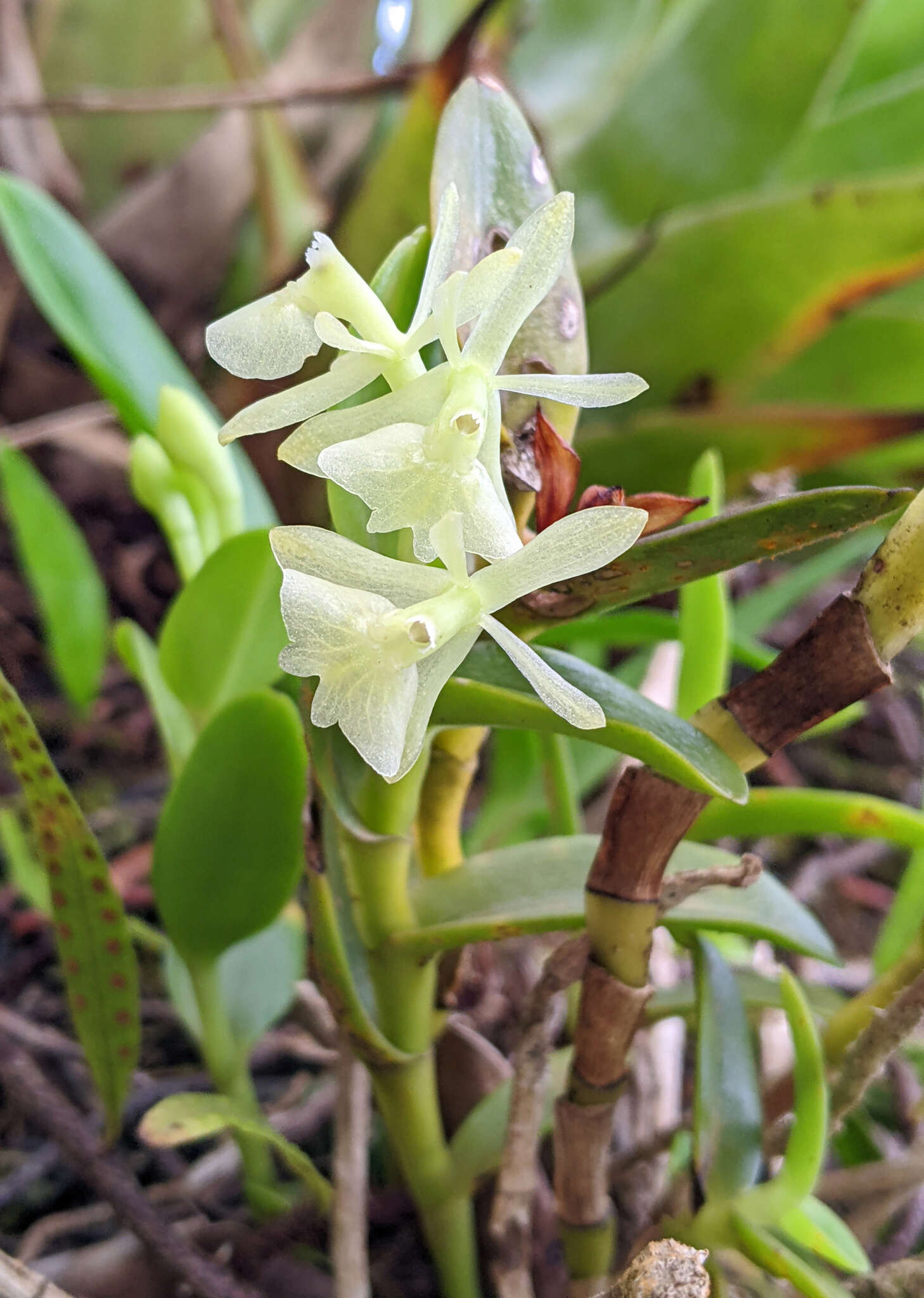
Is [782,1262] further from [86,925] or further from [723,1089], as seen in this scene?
[86,925]

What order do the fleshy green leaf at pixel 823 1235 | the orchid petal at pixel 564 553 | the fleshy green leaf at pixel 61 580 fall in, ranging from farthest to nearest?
the fleshy green leaf at pixel 61 580, the fleshy green leaf at pixel 823 1235, the orchid petal at pixel 564 553

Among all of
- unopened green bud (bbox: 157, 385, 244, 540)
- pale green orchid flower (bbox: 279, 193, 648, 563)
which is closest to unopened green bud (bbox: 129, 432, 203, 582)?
unopened green bud (bbox: 157, 385, 244, 540)

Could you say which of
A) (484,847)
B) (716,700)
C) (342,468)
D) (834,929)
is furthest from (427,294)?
(834,929)

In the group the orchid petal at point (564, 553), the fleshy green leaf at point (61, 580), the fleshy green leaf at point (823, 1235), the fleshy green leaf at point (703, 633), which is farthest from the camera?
the fleshy green leaf at point (61, 580)

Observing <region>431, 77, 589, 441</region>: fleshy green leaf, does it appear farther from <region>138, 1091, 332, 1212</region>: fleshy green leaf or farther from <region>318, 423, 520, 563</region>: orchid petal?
<region>138, 1091, 332, 1212</region>: fleshy green leaf

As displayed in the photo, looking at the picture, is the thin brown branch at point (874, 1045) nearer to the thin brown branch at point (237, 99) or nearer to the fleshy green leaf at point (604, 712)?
the fleshy green leaf at point (604, 712)

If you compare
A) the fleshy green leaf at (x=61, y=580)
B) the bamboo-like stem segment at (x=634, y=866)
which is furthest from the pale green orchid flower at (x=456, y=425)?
the fleshy green leaf at (x=61, y=580)

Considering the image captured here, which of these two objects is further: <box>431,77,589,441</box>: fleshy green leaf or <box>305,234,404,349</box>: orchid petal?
<box>431,77,589,441</box>: fleshy green leaf
